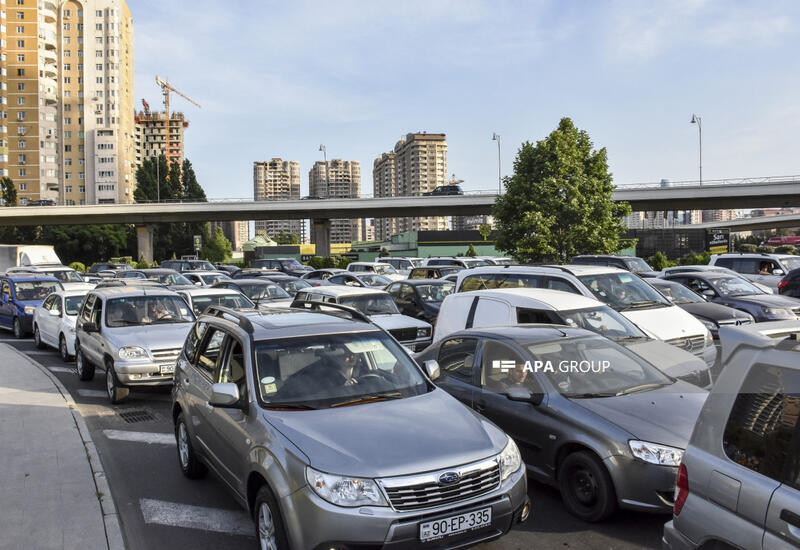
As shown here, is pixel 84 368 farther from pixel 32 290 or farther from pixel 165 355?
pixel 32 290

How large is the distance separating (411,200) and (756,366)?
57120 mm

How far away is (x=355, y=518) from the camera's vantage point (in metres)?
3.34

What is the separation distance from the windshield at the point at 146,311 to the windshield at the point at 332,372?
607 centimetres

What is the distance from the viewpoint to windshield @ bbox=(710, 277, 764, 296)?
1381 cm

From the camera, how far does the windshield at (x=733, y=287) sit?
13.8 meters

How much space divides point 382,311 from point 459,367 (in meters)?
Answer: 6.77

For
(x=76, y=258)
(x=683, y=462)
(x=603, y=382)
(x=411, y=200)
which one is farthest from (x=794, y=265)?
(x=76, y=258)

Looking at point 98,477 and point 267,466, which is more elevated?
point 267,466

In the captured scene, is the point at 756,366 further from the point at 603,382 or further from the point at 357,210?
the point at 357,210

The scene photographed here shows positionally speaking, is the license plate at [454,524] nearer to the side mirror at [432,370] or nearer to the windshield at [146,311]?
the side mirror at [432,370]

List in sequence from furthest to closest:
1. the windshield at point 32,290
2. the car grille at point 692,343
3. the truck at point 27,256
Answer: the truck at point 27,256 → the windshield at point 32,290 → the car grille at point 692,343

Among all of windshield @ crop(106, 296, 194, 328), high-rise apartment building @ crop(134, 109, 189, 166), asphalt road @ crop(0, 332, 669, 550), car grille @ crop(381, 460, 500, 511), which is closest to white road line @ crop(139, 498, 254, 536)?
asphalt road @ crop(0, 332, 669, 550)

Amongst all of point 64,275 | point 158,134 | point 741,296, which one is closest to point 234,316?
point 741,296

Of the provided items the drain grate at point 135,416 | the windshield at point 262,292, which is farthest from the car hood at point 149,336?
the windshield at point 262,292
